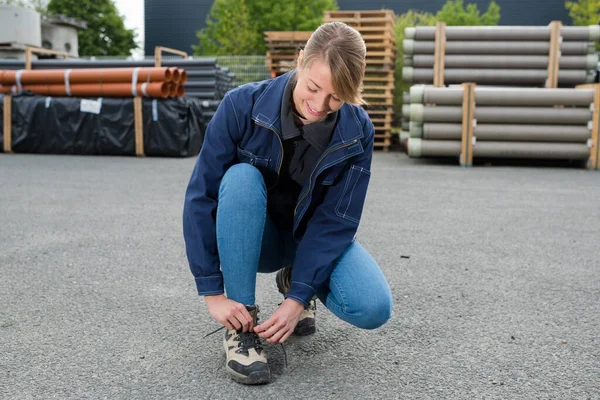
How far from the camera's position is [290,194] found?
7.01ft

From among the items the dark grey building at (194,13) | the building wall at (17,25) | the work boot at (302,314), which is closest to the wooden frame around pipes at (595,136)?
the work boot at (302,314)

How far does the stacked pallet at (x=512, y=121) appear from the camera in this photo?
8961mm

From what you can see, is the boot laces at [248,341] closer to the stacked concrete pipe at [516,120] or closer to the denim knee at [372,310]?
the denim knee at [372,310]

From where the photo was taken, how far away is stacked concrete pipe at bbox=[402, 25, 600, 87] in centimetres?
1052

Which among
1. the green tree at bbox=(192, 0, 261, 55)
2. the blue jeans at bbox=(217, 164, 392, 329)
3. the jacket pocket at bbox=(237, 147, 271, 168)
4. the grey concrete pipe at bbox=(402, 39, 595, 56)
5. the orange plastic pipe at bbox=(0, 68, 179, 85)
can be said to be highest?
the green tree at bbox=(192, 0, 261, 55)

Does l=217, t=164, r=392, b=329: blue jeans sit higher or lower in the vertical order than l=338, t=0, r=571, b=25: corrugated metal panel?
lower

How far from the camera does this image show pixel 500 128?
9.09 metres

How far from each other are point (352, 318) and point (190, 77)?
1141 cm

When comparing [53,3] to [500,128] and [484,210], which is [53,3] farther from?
[484,210]

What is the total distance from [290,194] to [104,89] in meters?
8.66

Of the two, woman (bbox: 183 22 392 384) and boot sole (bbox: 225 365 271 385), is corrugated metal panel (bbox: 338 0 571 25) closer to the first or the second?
woman (bbox: 183 22 392 384)

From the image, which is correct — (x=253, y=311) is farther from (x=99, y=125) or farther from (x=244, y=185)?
(x=99, y=125)

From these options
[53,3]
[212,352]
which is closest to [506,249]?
[212,352]

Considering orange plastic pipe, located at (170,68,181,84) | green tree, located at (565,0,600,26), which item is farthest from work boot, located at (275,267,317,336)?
green tree, located at (565,0,600,26)
